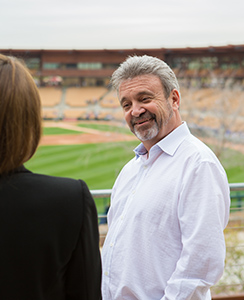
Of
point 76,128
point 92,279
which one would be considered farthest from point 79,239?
point 76,128

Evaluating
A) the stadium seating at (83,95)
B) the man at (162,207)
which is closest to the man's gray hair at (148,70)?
Result: the man at (162,207)

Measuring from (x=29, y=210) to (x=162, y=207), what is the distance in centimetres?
77

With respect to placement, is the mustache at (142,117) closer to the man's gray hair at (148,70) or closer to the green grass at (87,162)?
the man's gray hair at (148,70)

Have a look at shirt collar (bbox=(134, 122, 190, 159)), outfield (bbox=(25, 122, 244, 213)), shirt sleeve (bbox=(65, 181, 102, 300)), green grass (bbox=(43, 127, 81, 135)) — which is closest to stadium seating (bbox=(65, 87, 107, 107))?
green grass (bbox=(43, 127, 81, 135))

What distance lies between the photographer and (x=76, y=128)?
37.2 metres

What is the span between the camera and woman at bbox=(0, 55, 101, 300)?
1.14m

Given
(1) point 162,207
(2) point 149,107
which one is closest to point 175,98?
(2) point 149,107

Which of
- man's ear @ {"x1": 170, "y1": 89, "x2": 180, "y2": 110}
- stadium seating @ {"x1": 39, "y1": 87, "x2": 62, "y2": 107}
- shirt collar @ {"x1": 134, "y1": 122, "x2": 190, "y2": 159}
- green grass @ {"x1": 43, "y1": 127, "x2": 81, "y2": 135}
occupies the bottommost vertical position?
green grass @ {"x1": 43, "y1": 127, "x2": 81, "y2": 135}

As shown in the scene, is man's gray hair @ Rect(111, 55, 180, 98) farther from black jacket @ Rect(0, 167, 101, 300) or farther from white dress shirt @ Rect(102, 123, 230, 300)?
black jacket @ Rect(0, 167, 101, 300)

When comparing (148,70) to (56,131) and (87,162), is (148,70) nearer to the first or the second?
(87,162)

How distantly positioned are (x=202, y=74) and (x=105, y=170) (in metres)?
26.7

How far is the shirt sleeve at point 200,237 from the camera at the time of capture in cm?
163

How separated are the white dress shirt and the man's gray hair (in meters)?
0.24

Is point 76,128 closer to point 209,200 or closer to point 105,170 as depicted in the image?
point 105,170
